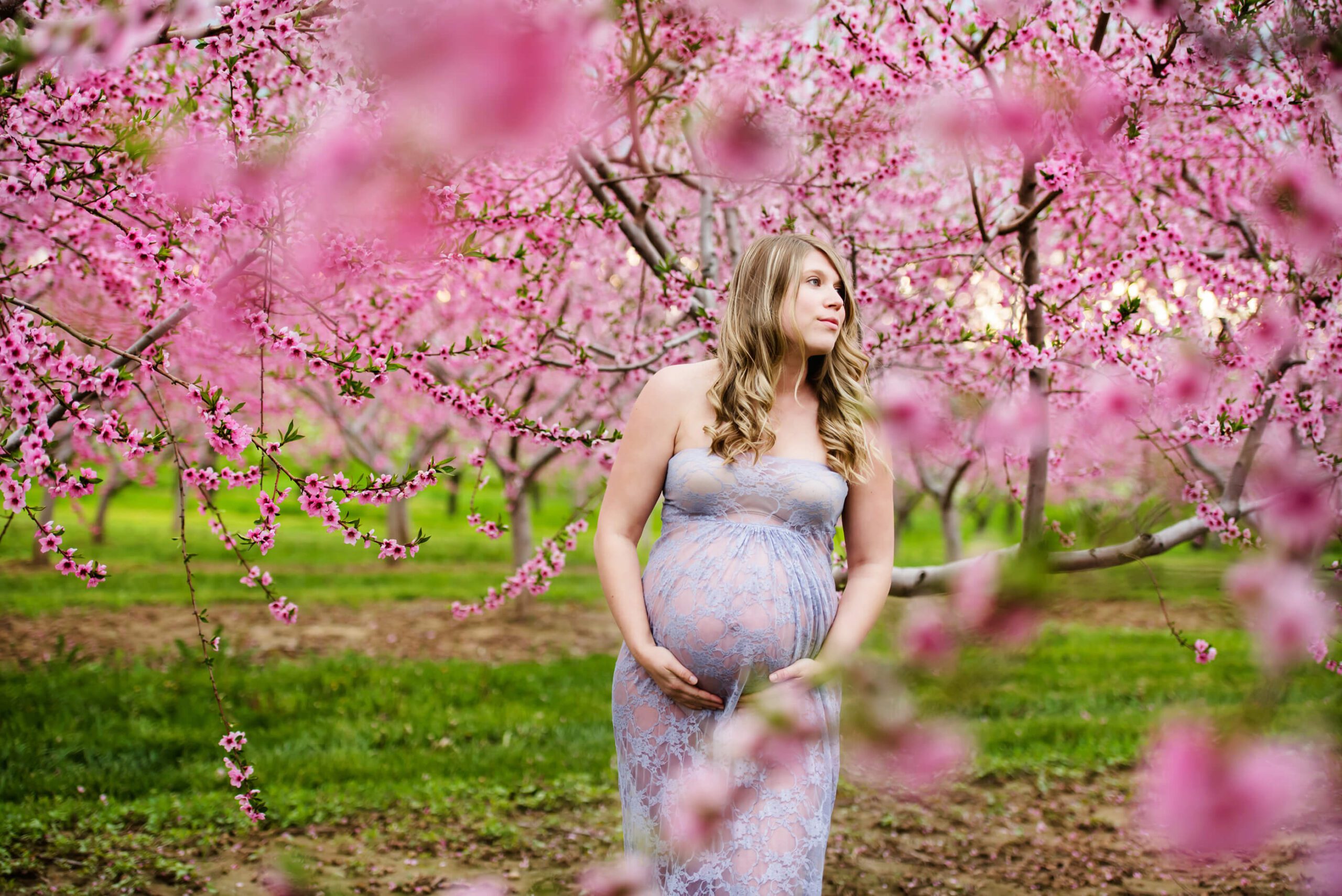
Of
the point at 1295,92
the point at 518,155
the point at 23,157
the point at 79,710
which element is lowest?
the point at 79,710

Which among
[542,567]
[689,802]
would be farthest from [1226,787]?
[542,567]

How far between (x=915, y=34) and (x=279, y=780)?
179 inches

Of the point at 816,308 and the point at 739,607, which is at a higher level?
the point at 816,308

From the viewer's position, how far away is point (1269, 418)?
3.23 metres

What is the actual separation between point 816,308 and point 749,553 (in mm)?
647

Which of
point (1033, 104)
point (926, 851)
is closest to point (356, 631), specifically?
point (926, 851)

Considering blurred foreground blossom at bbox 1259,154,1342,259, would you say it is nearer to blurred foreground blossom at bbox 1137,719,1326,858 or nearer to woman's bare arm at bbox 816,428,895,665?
woman's bare arm at bbox 816,428,895,665

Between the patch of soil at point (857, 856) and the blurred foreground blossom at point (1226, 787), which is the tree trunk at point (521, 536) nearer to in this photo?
the patch of soil at point (857, 856)

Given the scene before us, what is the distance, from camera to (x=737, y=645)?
2.11 m

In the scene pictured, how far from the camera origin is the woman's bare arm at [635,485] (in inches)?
88.3

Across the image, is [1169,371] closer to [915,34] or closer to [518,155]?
[915,34]

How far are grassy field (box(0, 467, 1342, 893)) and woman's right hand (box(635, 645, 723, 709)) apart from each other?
1.06 meters

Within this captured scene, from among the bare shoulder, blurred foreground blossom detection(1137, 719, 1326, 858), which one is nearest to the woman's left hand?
the bare shoulder

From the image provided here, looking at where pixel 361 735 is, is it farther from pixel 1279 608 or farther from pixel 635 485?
pixel 1279 608
